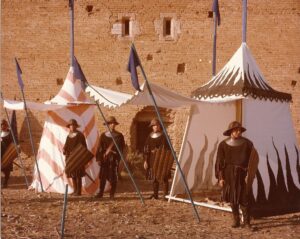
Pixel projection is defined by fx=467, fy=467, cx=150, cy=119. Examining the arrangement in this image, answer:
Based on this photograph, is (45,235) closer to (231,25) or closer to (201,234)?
(201,234)

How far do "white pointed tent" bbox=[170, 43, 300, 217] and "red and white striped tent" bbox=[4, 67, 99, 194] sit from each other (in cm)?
206

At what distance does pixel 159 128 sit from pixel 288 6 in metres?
7.77

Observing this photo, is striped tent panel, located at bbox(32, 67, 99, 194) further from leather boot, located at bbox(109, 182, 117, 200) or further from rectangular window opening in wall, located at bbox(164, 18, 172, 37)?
rectangular window opening in wall, located at bbox(164, 18, 172, 37)

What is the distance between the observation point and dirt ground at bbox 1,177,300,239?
17.5 feet

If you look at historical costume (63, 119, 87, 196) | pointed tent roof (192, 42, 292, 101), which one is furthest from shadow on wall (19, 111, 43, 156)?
pointed tent roof (192, 42, 292, 101)

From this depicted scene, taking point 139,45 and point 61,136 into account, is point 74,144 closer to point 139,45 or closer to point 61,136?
point 61,136

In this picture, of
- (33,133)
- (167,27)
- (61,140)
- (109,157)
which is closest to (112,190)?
(109,157)

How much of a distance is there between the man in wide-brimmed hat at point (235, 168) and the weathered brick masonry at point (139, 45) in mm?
8215

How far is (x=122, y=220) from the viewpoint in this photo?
6086mm

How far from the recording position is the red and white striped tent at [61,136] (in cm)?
864

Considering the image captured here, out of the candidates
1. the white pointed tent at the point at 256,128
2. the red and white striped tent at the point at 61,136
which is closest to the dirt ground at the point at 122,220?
the white pointed tent at the point at 256,128

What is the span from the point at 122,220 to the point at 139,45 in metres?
8.84

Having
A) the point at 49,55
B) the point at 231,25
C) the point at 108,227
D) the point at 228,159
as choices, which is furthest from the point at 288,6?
the point at 108,227

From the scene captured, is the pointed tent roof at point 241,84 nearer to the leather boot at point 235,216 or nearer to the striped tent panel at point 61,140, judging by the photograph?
the leather boot at point 235,216
